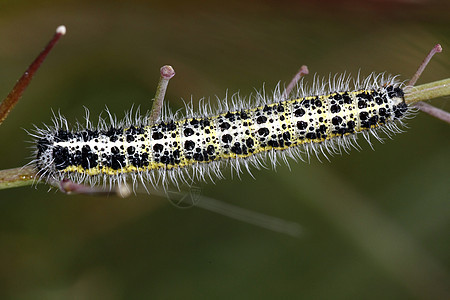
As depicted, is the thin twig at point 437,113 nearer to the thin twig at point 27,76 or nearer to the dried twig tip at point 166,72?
the dried twig tip at point 166,72

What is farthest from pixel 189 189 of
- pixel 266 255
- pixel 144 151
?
pixel 266 255

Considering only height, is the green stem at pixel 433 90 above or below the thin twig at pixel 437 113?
above

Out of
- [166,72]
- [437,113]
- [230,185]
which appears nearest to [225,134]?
[166,72]

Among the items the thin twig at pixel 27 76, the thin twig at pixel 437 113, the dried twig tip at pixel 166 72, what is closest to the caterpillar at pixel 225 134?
the thin twig at pixel 437 113

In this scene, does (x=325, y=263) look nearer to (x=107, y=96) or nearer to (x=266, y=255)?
(x=266, y=255)

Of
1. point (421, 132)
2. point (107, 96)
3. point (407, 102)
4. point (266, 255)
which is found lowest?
point (266, 255)

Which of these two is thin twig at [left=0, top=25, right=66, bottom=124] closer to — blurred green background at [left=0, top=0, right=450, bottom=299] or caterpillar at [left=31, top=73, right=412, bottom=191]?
caterpillar at [left=31, top=73, right=412, bottom=191]

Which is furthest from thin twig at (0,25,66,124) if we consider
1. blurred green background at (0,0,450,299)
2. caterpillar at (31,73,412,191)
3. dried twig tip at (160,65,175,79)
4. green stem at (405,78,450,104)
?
green stem at (405,78,450,104)

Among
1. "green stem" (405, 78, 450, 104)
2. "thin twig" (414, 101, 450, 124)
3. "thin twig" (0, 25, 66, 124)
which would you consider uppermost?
"thin twig" (0, 25, 66, 124)
